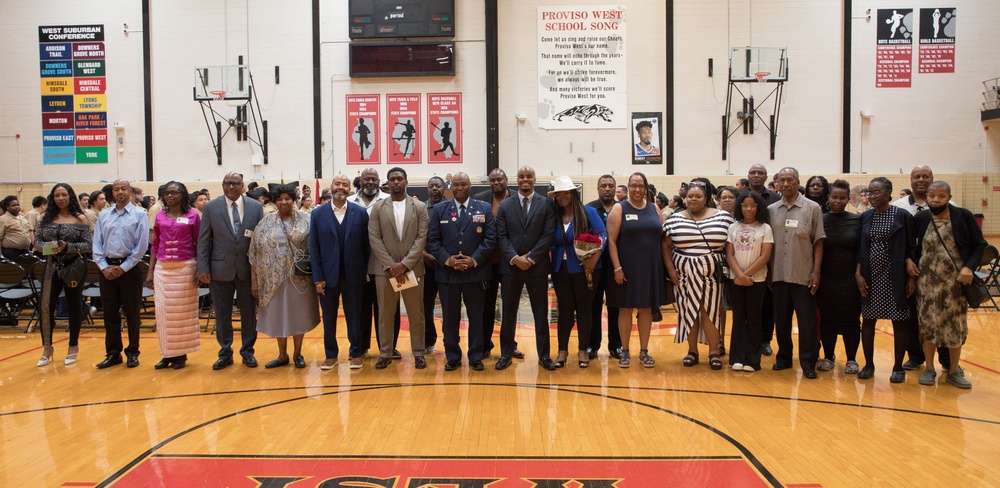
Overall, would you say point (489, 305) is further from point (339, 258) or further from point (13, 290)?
point (13, 290)

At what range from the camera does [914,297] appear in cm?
543

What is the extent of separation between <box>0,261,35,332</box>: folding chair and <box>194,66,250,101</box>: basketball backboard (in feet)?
19.2

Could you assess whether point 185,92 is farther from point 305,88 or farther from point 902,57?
point 902,57

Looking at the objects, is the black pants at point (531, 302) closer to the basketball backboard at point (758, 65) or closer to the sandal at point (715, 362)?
the sandal at point (715, 362)

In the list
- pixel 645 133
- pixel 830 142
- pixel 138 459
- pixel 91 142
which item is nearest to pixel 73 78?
pixel 91 142

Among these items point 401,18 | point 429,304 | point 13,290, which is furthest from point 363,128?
point 429,304

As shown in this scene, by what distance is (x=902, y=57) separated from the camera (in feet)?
46.3

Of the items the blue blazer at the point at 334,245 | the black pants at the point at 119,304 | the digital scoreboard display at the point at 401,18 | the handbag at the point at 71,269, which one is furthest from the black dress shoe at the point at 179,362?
the digital scoreboard display at the point at 401,18

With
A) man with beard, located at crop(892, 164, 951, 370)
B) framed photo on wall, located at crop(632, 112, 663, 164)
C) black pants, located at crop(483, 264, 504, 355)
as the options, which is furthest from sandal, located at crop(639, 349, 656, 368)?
framed photo on wall, located at crop(632, 112, 663, 164)

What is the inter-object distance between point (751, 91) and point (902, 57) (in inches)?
120

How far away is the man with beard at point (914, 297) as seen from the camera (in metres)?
5.57

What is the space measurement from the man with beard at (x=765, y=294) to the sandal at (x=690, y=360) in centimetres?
60

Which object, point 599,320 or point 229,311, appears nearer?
point 229,311

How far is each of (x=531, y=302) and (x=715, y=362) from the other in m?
1.60
